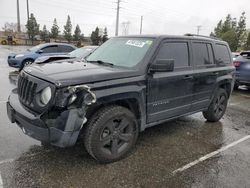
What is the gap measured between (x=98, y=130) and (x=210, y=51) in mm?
3106

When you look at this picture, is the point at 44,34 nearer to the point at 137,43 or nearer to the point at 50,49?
the point at 50,49

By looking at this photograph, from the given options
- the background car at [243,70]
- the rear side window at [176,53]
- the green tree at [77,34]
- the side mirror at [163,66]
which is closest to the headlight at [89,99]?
the side mirror at [163,66]

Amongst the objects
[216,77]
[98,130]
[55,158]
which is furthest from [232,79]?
[55,158]

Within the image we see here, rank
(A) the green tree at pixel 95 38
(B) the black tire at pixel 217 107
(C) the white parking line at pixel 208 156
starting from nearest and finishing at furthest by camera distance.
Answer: (C) the white parking line at pixel 208 156, (B) the black tire at pixel 217 107, (A) the green tree at pixel 95 38

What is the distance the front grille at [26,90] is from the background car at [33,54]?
8270 mm

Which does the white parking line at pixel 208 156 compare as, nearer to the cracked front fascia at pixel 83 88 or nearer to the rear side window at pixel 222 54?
the cracked front fascia at pixel 83 88

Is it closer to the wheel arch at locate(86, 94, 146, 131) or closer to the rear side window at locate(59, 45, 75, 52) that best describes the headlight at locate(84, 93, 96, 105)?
the wheel arch at locate(86, 94, 146, 131)

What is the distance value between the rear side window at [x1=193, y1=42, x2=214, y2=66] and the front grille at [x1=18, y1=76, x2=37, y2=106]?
2.94m

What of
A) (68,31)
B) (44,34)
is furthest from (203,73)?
(68,31)

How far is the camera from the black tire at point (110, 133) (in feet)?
10.4

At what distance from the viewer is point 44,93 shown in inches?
118

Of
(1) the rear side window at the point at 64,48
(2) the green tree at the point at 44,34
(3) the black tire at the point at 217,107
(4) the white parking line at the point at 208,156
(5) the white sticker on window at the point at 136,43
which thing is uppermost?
(2) the green tree at the point at 44,34

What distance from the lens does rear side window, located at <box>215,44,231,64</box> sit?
5.30 meters

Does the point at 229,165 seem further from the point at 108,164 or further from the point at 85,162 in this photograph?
the point at 85,162
